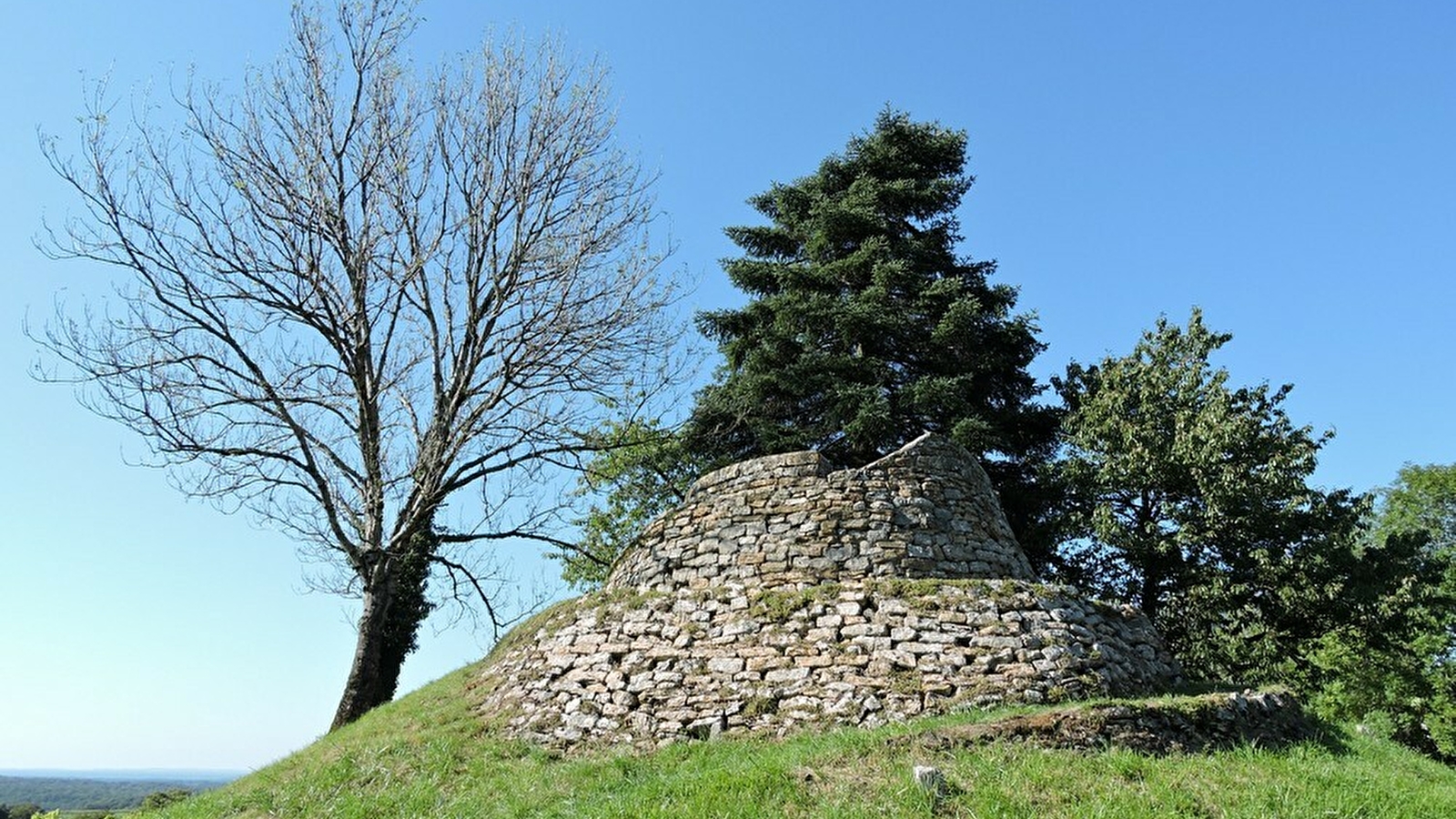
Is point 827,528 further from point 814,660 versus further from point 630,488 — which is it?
point 630,488

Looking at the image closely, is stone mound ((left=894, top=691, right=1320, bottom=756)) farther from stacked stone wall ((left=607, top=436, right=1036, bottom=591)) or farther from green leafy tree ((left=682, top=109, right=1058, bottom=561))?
green leafy tree ((left=682, top=109, right=1058, bottom=561))

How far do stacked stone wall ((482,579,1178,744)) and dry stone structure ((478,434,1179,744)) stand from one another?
0.06 feet

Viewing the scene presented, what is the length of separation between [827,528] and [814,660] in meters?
2.30

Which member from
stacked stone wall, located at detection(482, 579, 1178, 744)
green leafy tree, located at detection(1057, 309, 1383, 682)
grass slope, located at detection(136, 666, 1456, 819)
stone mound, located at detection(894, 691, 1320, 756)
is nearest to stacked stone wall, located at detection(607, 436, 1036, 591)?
stacked stone wall, located at detection(482, 579, 1178, 744)

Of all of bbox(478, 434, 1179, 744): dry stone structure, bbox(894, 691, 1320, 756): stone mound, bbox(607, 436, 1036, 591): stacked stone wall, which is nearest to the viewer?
bbox(894, 691, 1320, 756): stone mound

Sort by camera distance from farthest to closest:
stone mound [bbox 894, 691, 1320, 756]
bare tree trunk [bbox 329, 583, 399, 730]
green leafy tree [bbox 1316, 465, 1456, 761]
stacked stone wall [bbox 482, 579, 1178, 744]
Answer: green leafy tree [bbox 1316, 465, 1456, 761] < bare tree trunk [bbox 329, 583, 399, 730] < stacked stone wall [bbox 482, 579, 1178, 744] < stone mound [bbox 894, 691, 1320, 756]

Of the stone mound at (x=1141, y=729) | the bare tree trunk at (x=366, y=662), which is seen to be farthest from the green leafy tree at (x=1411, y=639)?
the bare tree trunk at (x=366, y=662)

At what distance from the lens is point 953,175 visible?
1989 cm

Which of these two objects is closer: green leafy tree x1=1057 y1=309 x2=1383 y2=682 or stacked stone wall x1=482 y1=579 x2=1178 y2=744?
stacked stone wall x1=482 y1=579 x2=1178 y2=744

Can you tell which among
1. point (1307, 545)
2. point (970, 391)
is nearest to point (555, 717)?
point (970, 391)

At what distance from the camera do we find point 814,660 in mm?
8516

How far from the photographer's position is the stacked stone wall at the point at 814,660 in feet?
26.6

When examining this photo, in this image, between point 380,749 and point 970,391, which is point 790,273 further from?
point 380,749

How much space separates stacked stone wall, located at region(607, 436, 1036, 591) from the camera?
33.7 ft
